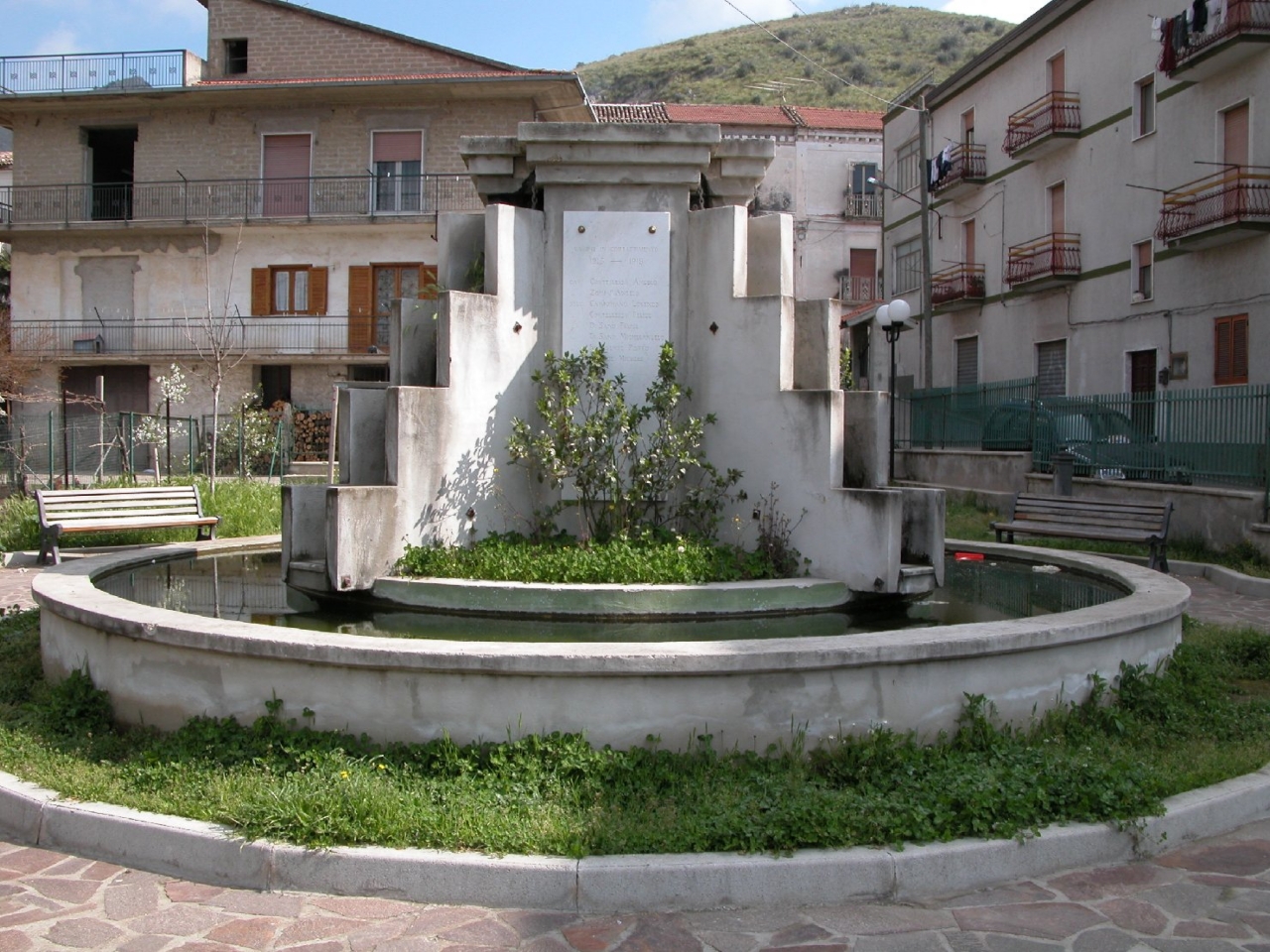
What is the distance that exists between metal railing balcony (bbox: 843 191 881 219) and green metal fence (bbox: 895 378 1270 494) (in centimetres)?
2076

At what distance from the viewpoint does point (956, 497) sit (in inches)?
862

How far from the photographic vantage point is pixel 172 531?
46.8 ft

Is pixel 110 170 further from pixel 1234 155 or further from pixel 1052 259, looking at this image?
pixel 1234 155

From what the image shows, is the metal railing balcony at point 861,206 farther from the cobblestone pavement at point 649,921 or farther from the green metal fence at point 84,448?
the cobblestone pavement at point 649,921

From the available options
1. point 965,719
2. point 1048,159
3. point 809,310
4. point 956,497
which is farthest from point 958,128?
point 965,719

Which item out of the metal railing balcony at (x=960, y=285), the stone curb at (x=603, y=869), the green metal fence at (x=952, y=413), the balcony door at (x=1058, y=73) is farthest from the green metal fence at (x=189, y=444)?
the stone curb at (x=603, y=869)

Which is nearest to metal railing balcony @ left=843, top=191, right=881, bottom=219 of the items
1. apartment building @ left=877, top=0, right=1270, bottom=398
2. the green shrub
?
apartment building @ left=877, top=0, right=1270, bottom=398

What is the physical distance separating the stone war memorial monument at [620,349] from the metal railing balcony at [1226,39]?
17739mm

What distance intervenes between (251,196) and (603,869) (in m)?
32.0

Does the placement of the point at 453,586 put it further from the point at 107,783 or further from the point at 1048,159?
the point at 1048,159

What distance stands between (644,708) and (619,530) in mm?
2267

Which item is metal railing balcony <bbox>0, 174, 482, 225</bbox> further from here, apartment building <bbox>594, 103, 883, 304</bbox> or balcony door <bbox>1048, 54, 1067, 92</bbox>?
balcony door <bbox>1048, 54, 1067, 92</bbox>

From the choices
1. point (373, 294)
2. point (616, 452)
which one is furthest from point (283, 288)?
point (616, 452)

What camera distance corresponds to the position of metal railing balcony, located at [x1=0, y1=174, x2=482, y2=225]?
104ft
